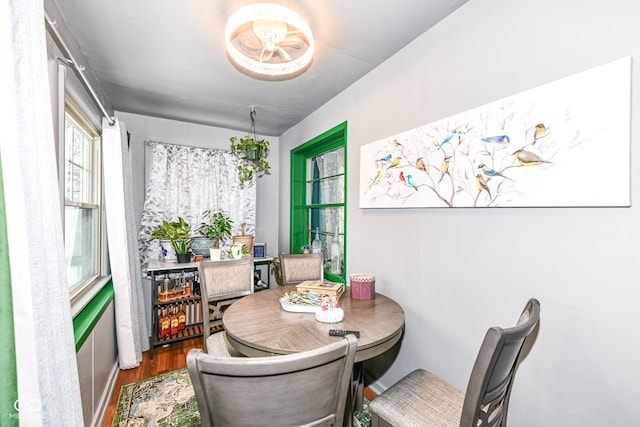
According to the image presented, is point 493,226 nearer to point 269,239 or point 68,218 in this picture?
point 68,218

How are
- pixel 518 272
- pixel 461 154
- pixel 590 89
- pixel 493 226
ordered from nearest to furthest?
1. pixel 590 89
2. pixel 518 272
3. pixel 493 226
4. pixel 461 154

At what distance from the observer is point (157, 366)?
8.41 ft

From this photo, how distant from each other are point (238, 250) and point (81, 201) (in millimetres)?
1450

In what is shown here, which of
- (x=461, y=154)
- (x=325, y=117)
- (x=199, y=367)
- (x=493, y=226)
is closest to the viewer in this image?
(x=199, y=367)

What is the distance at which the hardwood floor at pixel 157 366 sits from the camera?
2115 millimetres

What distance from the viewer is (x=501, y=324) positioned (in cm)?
142

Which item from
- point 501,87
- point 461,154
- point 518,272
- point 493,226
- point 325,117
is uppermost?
point 325,117

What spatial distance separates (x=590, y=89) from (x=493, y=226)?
Answer: 2.21 ft

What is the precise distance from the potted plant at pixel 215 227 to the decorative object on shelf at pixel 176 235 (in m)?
0.25

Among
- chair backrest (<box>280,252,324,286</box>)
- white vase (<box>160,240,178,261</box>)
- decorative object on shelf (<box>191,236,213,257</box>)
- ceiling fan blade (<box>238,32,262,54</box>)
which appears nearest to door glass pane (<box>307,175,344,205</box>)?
chair backrest (<box>280,252,324,286</box>)

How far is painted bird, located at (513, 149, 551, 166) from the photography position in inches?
49.4

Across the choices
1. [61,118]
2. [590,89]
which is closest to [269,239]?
[61,118]

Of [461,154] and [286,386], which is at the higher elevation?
[461,154]

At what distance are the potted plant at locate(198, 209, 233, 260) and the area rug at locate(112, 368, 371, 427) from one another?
1233 mm
